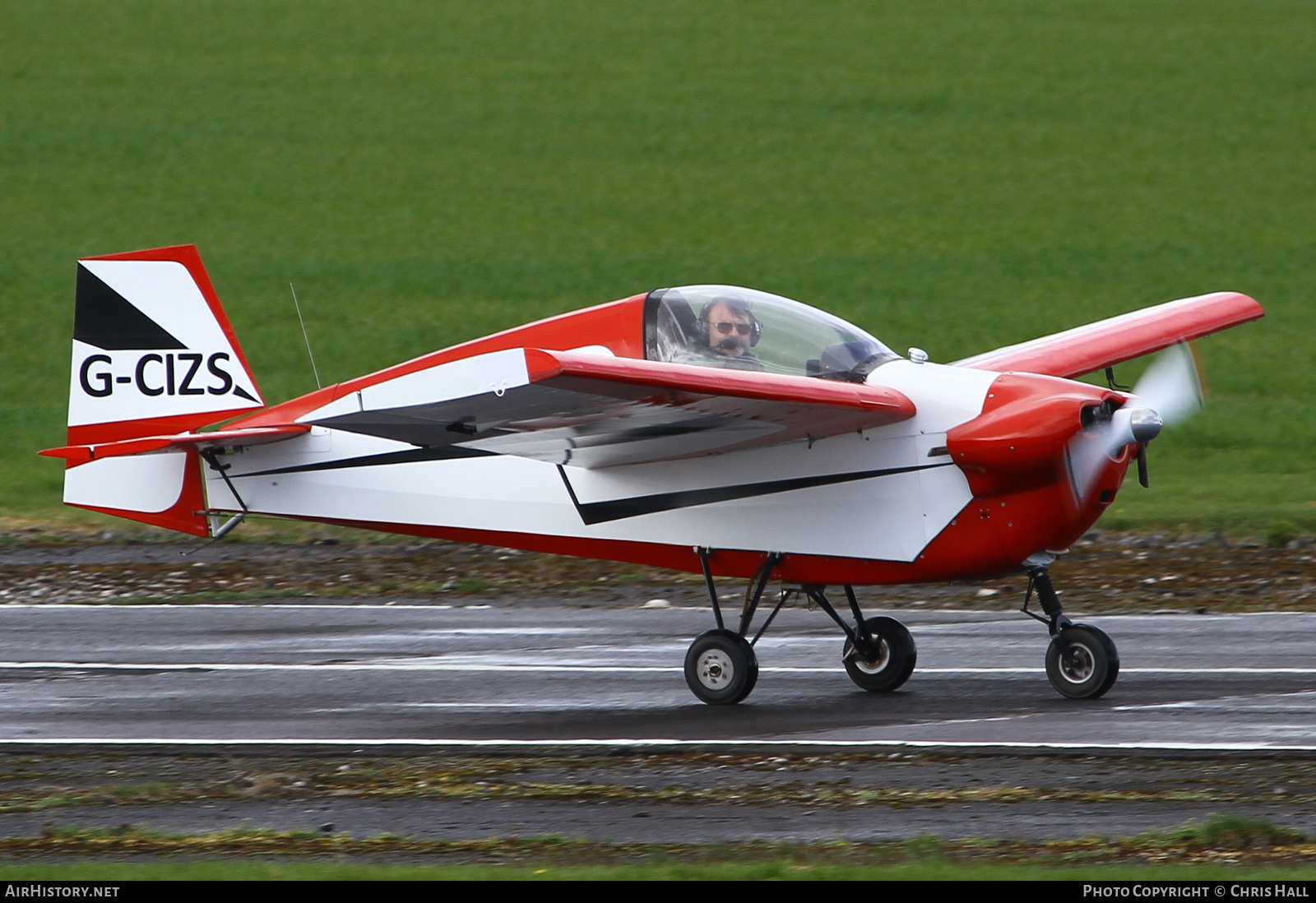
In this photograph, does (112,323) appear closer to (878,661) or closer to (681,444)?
(681,444)

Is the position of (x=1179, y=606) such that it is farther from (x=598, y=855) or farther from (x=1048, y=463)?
(x=598, y=855)

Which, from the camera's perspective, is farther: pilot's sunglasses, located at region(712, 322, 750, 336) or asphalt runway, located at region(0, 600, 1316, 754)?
pilot's sunglasses, located at region(712, 322, 750, 336)

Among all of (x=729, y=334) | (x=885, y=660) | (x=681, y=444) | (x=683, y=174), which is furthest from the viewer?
(x=683, y=174)

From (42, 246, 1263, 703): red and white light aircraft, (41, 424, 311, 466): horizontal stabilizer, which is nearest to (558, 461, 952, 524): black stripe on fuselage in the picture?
(42, 246, 1263, 703): red and white light aircraft

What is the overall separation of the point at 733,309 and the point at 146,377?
14.1 ft

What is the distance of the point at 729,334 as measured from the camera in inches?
391

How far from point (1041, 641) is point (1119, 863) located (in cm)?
609

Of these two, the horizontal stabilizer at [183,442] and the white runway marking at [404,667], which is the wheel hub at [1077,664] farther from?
the horizontal stabilizer at [183,442]

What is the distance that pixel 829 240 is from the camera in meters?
29.2

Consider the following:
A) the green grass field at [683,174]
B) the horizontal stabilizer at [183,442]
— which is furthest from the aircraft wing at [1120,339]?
the horizontal stabilizer at [183,442]

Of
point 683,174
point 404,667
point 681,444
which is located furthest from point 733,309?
point 683,174

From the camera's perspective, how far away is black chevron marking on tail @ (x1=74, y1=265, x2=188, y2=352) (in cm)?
1140

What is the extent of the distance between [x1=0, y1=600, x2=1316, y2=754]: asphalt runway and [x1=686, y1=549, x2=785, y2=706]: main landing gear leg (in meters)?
0.13

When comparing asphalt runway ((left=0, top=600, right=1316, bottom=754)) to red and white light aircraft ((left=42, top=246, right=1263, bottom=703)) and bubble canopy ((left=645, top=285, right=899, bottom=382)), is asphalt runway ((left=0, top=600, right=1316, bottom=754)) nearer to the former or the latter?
red and white light aircraft ((left=42, top=246, right=1263, bottom=703))
